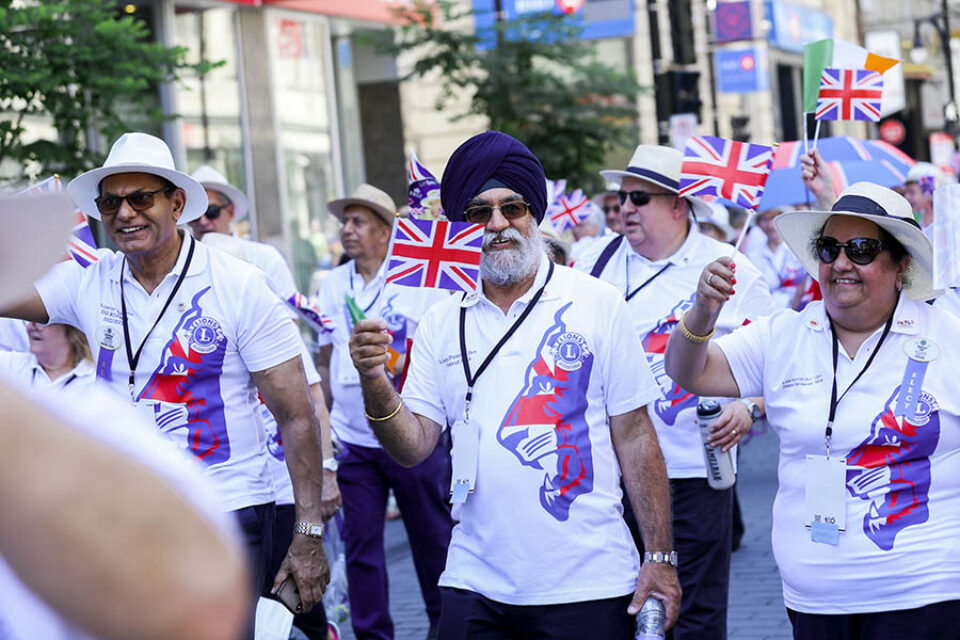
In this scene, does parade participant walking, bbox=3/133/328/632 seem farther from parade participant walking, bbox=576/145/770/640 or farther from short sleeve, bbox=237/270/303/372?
parade participant walking, bbox=576/145/770/640

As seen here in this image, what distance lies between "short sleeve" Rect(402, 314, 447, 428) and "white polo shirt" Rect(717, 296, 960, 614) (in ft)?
3.34

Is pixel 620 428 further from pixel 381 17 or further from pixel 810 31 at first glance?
pixel 810 31

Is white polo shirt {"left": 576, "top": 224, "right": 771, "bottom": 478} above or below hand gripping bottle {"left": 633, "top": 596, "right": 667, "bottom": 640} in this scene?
above

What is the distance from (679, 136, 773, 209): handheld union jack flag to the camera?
593 centimetres

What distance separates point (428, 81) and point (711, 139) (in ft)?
71.9

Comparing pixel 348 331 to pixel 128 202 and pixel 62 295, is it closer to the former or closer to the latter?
pixel 128 202

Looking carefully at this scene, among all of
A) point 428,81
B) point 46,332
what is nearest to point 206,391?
point 46,332

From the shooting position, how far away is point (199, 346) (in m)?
4.70

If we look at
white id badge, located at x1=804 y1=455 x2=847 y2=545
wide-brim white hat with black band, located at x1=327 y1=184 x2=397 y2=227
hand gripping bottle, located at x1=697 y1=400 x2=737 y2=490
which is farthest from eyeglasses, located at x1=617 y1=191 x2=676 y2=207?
white id badge, located at x1=804 y1=455 x2=847 y2=545

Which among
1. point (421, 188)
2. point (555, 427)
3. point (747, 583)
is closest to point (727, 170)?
point (421, 188)

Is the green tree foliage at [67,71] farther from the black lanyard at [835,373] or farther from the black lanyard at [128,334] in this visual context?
the black lanyard at [835,373]

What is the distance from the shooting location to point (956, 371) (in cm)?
Result: 419

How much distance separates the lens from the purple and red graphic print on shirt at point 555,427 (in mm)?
4098

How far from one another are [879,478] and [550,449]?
36.7 inches
